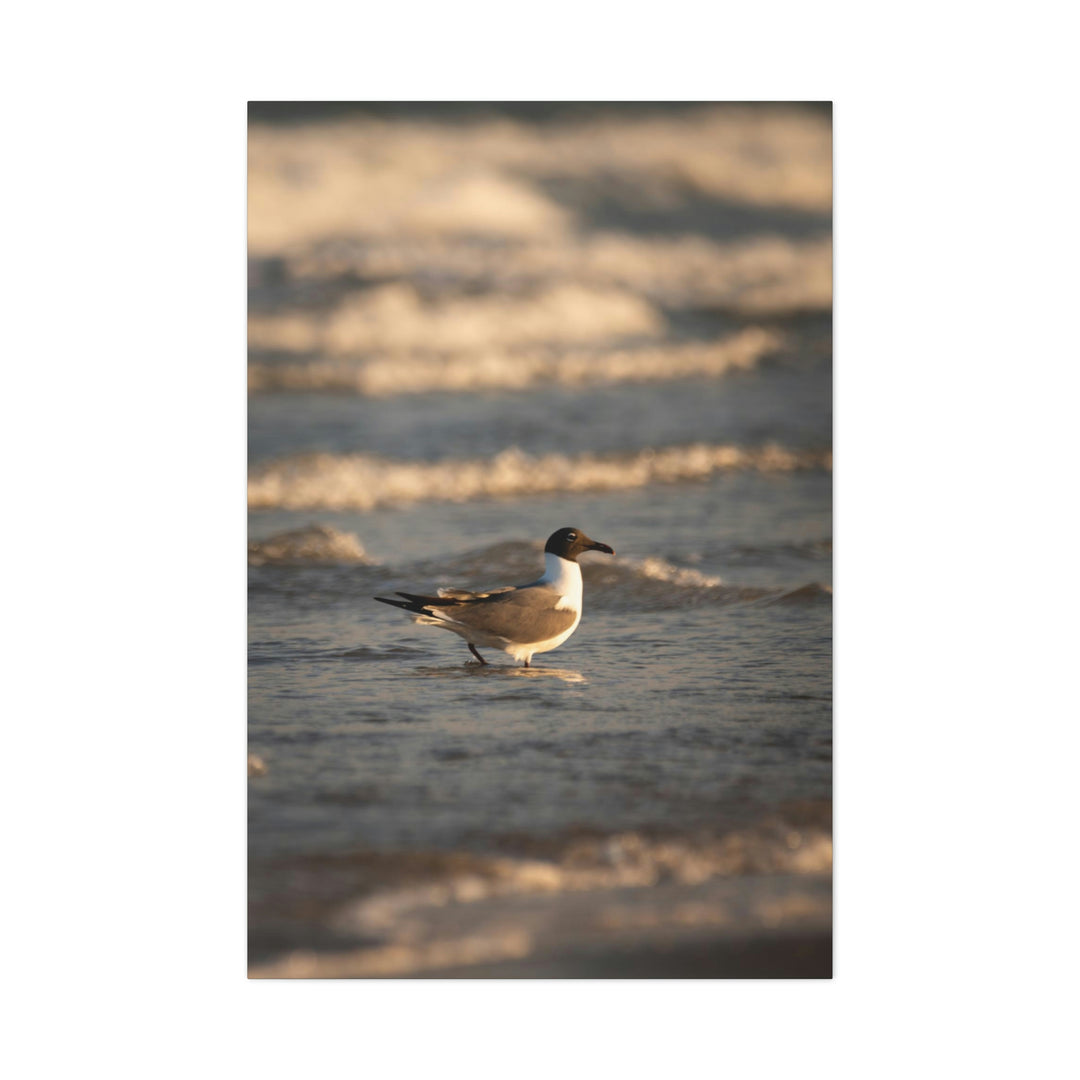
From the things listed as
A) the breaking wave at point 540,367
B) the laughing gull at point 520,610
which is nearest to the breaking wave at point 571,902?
the laughing gull at point 520,610

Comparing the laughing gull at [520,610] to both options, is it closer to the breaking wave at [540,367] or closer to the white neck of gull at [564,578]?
the white neck of gull at [564,578]

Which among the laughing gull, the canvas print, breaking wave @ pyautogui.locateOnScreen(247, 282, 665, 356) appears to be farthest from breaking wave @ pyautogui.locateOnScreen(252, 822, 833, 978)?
breaking wave @ pyautogui.locateOnScreen(247, 282, 665, 356)

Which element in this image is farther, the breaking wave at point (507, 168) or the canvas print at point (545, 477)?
the breaking wave at point (507, 168)

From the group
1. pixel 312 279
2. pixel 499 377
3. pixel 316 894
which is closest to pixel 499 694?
pixel 316 894

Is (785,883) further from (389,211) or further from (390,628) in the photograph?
(389,211)

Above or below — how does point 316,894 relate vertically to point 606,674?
below

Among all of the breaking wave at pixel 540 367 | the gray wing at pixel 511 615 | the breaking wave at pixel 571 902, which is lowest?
the breaking wave at pixel 571 902
